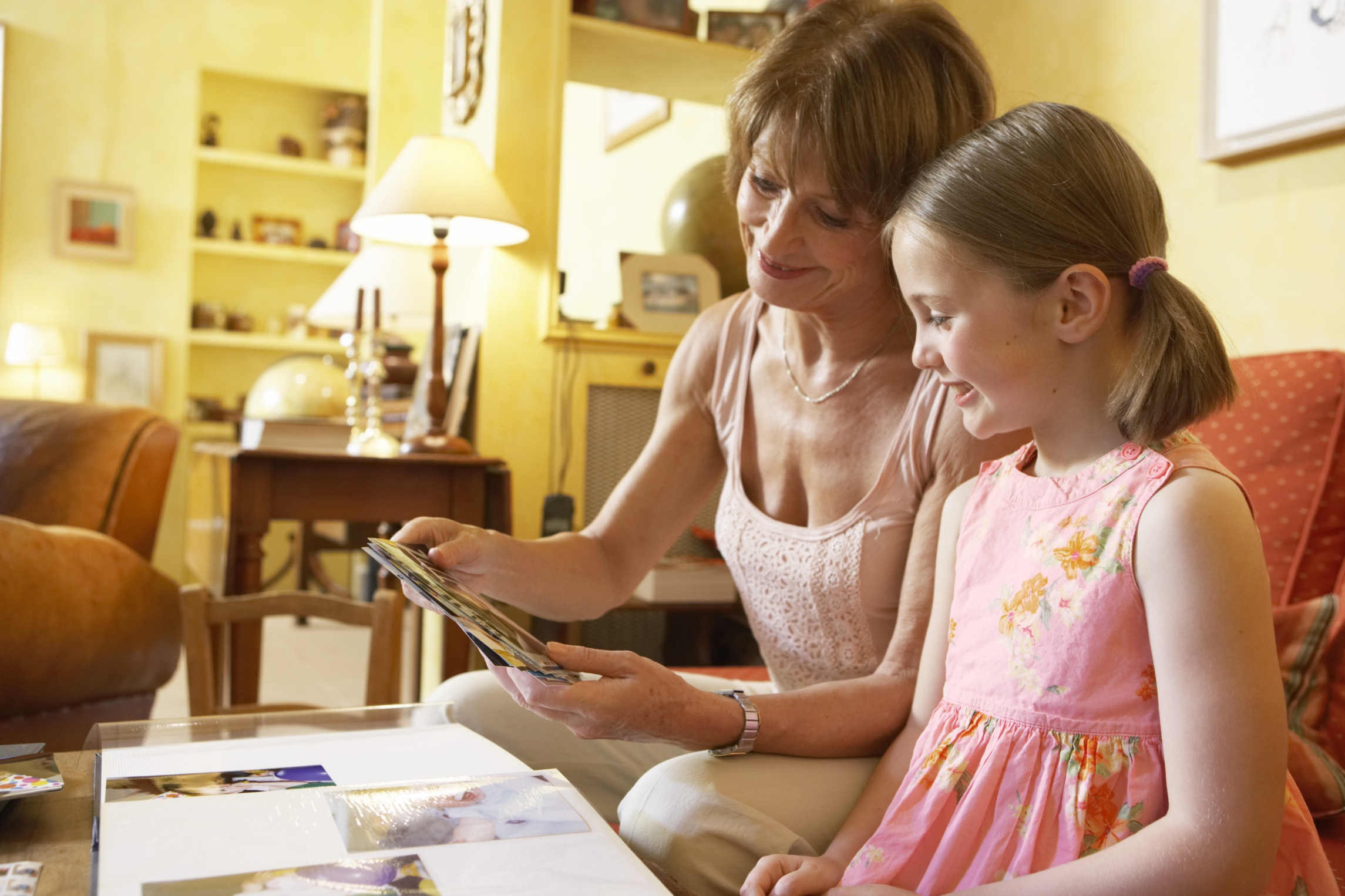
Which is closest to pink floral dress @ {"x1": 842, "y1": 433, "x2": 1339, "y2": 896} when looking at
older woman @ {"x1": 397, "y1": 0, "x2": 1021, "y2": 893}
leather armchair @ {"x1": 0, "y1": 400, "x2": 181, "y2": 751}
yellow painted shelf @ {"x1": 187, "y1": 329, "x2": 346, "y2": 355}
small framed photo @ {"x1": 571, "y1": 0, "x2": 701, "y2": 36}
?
older woman @ {"x1": 397, "y1": 0, "x2": 1021, "y2": 893}

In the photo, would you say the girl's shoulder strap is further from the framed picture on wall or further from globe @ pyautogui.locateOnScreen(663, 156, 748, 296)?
globe @ pyautogui.locateOnScreen(663, 156, 748, 296)

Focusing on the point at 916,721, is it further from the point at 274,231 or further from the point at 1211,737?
the point at 274,231

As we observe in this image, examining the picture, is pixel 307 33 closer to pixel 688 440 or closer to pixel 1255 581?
pixel 688 440

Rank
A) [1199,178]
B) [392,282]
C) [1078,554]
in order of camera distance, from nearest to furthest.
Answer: [1078,554]
[1199,178]
[392,282]

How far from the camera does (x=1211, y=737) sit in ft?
2.14

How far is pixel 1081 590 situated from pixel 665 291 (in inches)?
73.5

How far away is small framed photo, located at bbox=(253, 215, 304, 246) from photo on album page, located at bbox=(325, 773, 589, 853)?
4.98 m

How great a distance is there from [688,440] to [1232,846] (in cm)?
77

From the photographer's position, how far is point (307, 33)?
5.25m

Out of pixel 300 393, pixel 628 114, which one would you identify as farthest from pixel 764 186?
pixel 628 114

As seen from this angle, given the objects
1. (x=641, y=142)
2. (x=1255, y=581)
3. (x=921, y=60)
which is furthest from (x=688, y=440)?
(x=641, y=142)

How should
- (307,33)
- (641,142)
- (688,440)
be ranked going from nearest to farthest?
(688,440) → (641,142) → (307,33)

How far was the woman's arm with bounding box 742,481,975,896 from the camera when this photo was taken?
2.73 ft

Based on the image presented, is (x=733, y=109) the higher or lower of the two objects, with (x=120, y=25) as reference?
lower
